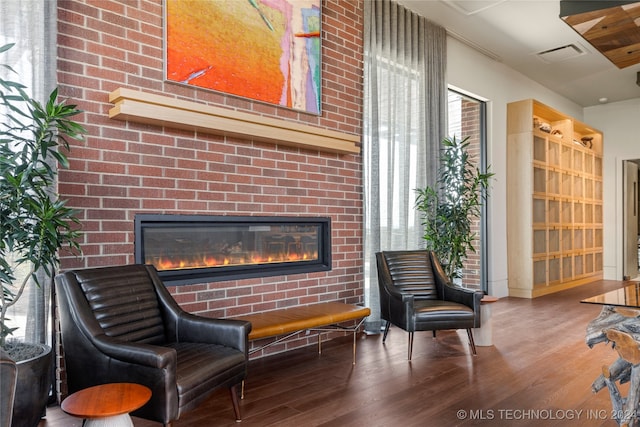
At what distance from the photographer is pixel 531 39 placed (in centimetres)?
580

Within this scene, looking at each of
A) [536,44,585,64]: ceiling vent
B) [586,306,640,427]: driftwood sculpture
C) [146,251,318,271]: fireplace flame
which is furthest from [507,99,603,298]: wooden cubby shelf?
[586,306,640,427]: driftwood sculpture

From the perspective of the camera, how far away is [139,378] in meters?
2.05

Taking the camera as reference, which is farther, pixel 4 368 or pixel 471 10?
pixel 471 10

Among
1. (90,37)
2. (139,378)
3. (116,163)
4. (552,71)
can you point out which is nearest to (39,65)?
(90,37)

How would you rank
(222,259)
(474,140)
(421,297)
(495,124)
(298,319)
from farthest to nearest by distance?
(495,124) → (474,140) → (421,297) → (222,259) → (298,319)

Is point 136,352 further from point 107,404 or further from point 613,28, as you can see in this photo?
point 613,28

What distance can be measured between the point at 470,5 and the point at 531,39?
1.43 meters

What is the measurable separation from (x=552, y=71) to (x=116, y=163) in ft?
21.4

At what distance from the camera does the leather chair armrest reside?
199 cm

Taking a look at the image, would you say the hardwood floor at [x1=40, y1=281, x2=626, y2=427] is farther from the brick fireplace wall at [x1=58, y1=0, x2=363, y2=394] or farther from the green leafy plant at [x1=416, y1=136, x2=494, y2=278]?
the green leafy plant at [x1=416, y1=136, x2=494, y2=278]

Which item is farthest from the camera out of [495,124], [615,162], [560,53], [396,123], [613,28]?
[615,162]

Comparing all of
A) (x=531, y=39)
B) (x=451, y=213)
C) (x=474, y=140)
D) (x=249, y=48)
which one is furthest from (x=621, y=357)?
(x=531, y=39)

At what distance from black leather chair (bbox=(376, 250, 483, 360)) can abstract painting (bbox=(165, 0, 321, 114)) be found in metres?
1.53

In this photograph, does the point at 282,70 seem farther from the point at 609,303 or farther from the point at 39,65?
the point at 609,303
